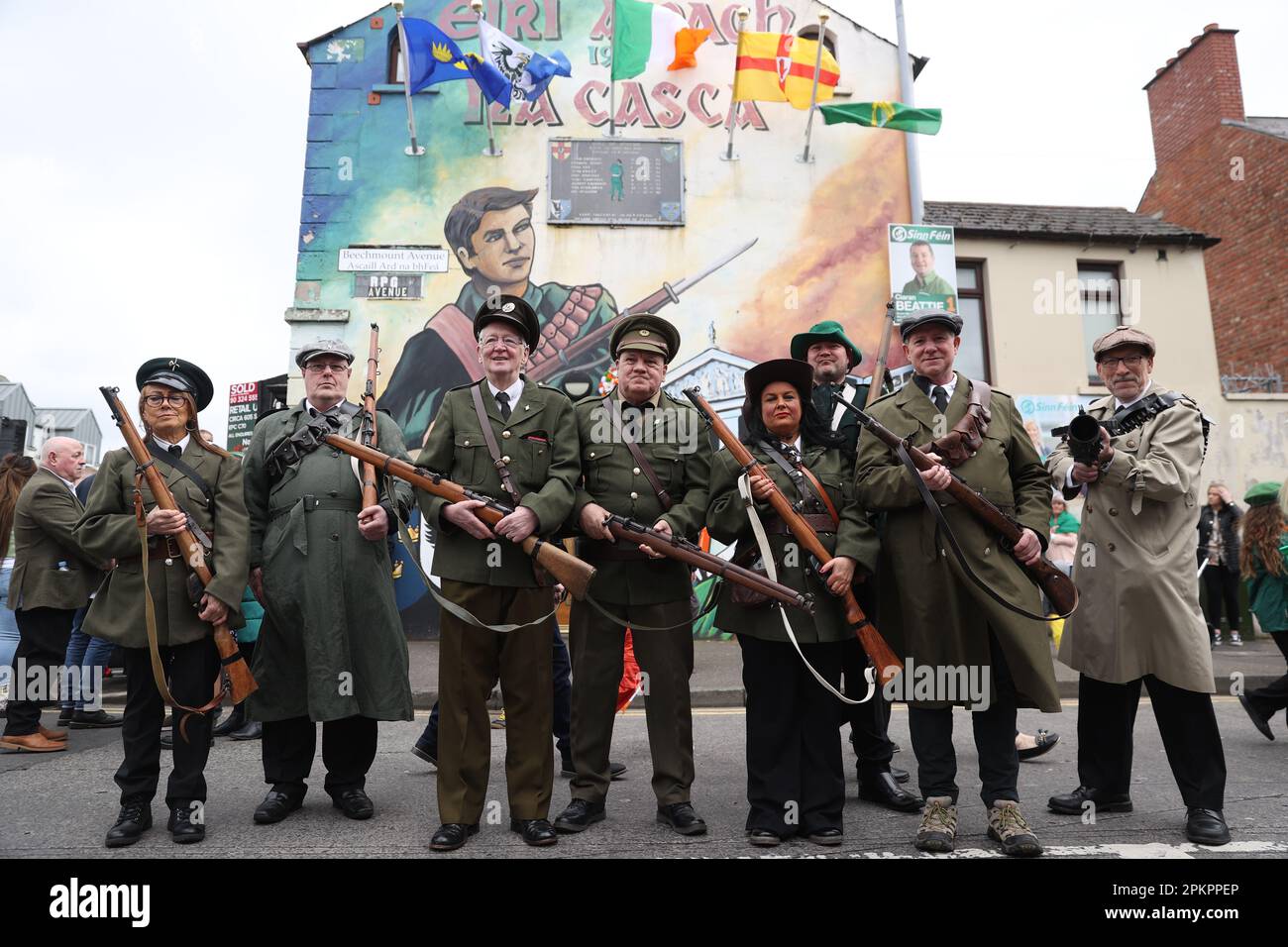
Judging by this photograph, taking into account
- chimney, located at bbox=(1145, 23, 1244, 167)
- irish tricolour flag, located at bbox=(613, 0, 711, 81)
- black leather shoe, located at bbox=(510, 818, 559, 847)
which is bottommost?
black leather shoe, located at bbox=(510, 818, 559, 847)

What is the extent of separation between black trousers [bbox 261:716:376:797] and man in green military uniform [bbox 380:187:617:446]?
7782 millimetres

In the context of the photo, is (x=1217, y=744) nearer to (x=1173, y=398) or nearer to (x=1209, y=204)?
(x=1173, y=398)

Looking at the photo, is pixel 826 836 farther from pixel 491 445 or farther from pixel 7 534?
pixel 7 534

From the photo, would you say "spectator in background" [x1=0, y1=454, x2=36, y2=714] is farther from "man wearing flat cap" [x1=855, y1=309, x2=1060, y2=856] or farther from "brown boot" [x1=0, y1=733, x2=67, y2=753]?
"man wearing flat cap" [x1=855, y1=309, x2=1060, y2=856]

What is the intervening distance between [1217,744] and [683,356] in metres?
9.10

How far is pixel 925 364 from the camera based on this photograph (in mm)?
4121

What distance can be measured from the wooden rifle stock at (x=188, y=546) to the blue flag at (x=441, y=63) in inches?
354

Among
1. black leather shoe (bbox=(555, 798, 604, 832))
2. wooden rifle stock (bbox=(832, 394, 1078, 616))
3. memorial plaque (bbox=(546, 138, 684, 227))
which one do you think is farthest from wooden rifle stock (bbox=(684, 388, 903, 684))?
memorial plaque (bbox=(546, 138, 684, 227))

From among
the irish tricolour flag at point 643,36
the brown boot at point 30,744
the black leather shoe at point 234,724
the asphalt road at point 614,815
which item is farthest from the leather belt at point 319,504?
the irish tricolour flag at point 643,36

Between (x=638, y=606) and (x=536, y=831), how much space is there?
44.7 inches

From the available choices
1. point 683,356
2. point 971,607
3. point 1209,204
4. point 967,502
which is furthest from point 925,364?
point 1209,204

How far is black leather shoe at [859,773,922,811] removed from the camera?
4.39 m

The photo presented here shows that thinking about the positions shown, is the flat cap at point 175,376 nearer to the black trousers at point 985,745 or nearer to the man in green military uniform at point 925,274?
the black trousers at point 985,745

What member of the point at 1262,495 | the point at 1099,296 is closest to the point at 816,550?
the point at 1262,495
